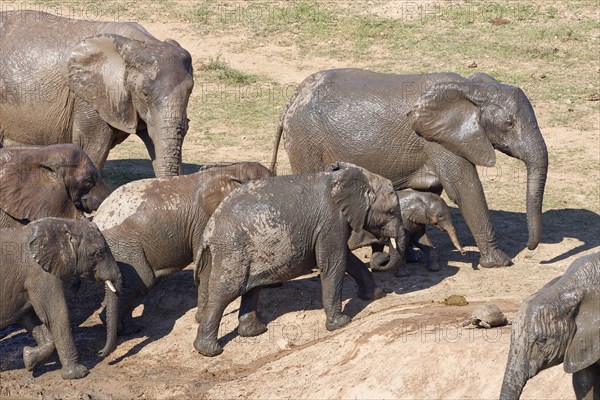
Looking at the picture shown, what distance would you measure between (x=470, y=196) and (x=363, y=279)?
5.64 ft

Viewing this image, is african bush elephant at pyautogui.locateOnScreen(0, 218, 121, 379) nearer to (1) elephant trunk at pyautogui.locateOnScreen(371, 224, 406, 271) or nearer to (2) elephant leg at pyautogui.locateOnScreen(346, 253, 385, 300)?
(2) elephant leg at pyautogui.locateOnScreen(346, 253, 385, 300)

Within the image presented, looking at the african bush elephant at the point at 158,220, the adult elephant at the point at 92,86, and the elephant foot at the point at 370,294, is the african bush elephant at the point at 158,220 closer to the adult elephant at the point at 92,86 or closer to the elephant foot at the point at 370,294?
the adult elephant at the point at 92,86

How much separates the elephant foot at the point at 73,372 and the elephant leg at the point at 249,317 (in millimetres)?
1487

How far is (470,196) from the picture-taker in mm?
15117

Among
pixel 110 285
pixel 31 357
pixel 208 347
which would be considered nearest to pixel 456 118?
pixel 208 347

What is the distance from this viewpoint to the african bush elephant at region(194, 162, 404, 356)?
1328 cm

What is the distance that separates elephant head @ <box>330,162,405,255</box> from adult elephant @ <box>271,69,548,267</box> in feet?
4.65

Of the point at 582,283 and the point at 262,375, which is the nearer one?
the point at 582,283

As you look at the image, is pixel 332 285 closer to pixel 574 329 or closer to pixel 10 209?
pixel 10 209

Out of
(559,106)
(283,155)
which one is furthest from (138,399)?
(559,106)

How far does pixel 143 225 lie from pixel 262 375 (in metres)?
1.79

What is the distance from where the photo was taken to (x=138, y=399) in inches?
512

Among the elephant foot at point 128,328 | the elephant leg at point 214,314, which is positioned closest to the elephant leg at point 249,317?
the elephant leg at point 214,314

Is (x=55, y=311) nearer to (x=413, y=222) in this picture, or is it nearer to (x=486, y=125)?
(x=413, y=222)
